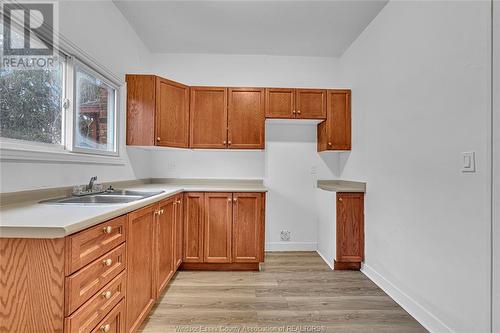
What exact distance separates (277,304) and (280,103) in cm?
221

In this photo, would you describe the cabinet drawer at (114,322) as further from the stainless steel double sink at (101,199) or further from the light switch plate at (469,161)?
the light switch plate at (469,161)

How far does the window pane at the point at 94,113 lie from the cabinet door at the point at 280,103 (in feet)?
5.73

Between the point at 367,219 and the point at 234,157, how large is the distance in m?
1.77

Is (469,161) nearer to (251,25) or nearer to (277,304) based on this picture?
(277,304)

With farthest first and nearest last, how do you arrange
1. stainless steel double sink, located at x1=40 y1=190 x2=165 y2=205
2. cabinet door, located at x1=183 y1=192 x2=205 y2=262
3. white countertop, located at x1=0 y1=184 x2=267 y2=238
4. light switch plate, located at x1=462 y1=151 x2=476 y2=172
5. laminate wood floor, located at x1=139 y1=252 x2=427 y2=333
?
cabinet door, located at x1=183 y1=192 x2=205 y2=262 → laminate wood floor, located at x1=139 y1=252 x2=427 y2=333 → stainless steel double sink, located at x1=40 y1=190 x2=165 y2=205 → light switch plate, located at x1=462 y1=151 x2=476 y2=172 → white countertop, located at x1=0 y1=184 x2=267 y2=238

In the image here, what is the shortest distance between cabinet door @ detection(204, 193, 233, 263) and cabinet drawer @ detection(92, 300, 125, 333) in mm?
1352

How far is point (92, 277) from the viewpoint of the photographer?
1.10 m

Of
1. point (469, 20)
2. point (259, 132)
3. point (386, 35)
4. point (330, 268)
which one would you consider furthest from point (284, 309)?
point (386, 35)

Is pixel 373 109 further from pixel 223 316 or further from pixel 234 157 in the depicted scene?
pixel 223 316

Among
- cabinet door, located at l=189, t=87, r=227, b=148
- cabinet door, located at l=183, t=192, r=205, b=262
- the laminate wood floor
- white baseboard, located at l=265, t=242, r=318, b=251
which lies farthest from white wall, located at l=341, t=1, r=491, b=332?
cabinet door, located at l=183, t=192, r=205, b=262

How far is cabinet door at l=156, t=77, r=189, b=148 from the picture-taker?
2779 mm

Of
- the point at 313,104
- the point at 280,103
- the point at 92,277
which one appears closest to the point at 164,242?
the point at 92,277

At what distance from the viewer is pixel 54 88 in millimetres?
1757

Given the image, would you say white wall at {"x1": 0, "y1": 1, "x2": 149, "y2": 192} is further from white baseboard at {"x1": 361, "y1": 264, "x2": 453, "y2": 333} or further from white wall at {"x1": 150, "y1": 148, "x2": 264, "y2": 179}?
white baseboard at {"x1": 361, "y1": 264, "x2": 453, "y2": 333}
